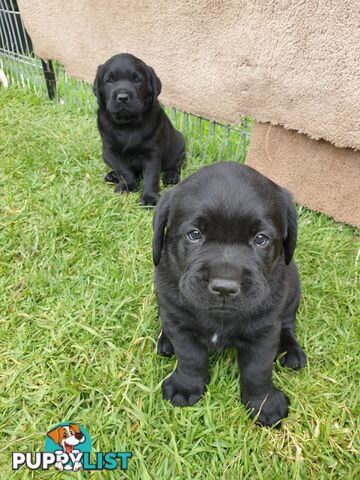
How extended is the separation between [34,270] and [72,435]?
119 centimetres

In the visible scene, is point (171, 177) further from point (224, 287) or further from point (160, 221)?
→ point (224, 287)

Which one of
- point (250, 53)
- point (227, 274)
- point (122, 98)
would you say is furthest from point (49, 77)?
point (227, 274)

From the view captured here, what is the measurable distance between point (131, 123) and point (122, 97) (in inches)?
12.0

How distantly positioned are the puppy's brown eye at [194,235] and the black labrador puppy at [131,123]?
6.13ft

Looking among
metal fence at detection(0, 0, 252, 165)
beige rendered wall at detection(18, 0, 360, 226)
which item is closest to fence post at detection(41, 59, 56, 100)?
metal fence at detection(0, 0, 252, 165)

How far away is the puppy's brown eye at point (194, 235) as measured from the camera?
158cm

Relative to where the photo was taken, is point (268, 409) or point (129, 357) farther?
point (129, 357)

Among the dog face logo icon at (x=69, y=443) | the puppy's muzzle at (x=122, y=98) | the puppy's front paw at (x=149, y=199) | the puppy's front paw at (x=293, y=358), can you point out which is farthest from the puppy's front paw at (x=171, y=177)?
the dog face logo icon at (x=69, y=443)

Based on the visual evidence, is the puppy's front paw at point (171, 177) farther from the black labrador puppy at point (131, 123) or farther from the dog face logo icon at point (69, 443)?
the dog face logo icon at point (69, 443)

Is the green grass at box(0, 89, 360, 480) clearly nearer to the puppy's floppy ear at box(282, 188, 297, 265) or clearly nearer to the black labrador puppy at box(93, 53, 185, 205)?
the black labrador puppy at box(93, 53, 185, 205)

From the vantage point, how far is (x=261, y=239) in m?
1.57

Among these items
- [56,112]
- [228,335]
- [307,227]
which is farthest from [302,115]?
[56,112]

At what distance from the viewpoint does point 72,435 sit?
1.75 m

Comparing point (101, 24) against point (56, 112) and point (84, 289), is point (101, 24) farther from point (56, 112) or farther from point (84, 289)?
point (84, 289)
